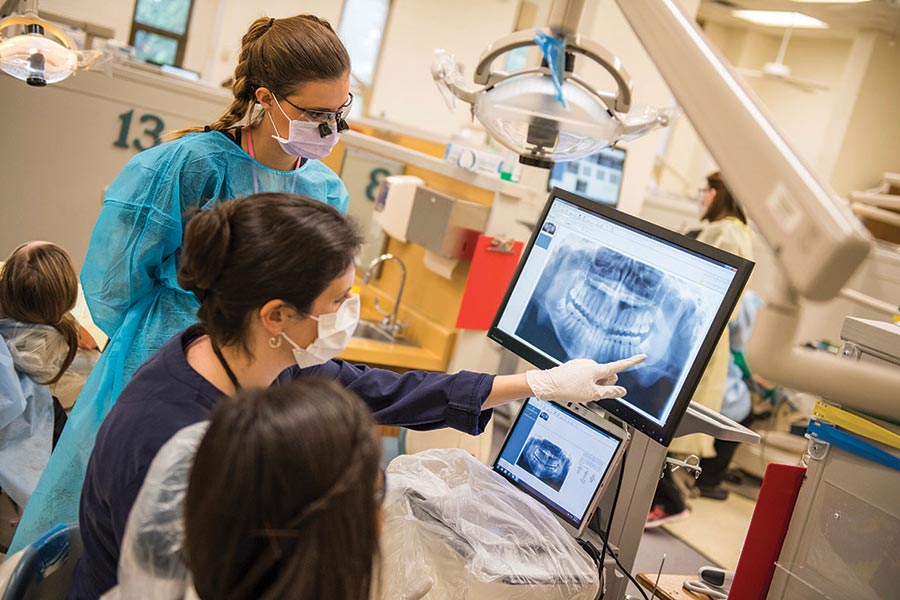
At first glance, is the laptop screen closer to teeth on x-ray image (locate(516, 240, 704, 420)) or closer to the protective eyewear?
teeth on x-ray image (locate(516, 240, 704, 420))

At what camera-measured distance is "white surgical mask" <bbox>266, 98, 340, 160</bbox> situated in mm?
1723

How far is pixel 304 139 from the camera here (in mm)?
1739

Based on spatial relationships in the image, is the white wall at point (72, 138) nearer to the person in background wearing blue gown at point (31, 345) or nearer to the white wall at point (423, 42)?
the person in background wearing blue gown at point (31, 345)

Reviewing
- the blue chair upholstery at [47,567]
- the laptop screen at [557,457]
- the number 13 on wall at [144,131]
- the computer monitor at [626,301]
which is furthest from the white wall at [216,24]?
the blue chair upholstery at [47,567]

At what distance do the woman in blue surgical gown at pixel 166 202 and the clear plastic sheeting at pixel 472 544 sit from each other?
0.62m

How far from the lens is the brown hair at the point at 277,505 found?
0.84 metres

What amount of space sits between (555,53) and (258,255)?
1.59 feet

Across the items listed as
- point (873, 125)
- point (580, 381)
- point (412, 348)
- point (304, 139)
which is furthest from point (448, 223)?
point (873, 125)

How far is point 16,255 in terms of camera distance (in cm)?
219

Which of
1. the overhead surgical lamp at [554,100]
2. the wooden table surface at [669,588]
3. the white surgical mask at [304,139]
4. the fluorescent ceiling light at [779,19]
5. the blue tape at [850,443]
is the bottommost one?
the wooden table surface at [669,588]

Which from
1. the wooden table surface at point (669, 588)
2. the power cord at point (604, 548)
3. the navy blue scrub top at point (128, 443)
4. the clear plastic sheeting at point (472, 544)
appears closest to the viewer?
the navy blue scrub top at point (128, 443)

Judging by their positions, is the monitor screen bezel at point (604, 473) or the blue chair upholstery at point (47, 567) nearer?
the blue chair upholstery at point (47, 567)

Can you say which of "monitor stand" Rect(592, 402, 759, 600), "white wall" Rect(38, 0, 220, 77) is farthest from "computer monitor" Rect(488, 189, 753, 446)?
"white wall" Rect(38, 0, 220, 77)

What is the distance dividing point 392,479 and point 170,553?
57 centimetres
